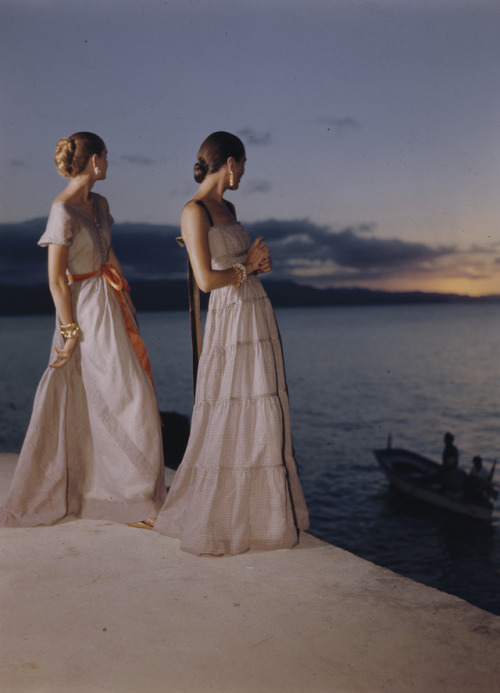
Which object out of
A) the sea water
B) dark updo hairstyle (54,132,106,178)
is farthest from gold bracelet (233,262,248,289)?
the sea water

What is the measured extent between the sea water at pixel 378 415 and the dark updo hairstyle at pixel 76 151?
24.6m

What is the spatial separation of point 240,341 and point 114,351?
0.70 metres

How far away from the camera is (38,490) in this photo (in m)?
3.55

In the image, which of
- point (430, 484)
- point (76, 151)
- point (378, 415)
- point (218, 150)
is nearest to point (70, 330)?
point (76, 151)

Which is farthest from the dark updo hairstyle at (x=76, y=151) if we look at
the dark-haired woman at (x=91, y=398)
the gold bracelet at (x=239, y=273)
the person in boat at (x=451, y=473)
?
the person in boat at (x=451, y=473)

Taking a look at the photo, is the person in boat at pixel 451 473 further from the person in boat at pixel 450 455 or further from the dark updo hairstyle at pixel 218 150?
the dark updo hairstyle at pixel 218 150

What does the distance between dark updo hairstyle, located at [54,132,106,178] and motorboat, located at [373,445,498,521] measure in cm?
2912

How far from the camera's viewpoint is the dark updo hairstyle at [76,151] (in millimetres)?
3438

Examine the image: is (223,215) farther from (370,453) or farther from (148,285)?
(148,285)

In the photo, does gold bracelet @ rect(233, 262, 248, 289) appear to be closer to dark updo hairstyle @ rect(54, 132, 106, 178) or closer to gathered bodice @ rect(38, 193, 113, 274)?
gathered bodice @ rect(38, 193, 113, 274)

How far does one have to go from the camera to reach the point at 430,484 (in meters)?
33.3

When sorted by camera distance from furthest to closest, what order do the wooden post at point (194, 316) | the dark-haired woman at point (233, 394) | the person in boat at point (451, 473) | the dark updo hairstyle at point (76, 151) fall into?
1. the person in boat at point (451, 473)
2. the dark updo hairstyle at point (76, 151)
3. the wooden post at point (194, 316)
4. the dark-haired woman at point (233, 394)

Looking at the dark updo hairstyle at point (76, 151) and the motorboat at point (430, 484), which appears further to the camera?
the motorboat at point (430, 484)

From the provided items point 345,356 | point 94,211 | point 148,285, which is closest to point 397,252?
point 345,356
